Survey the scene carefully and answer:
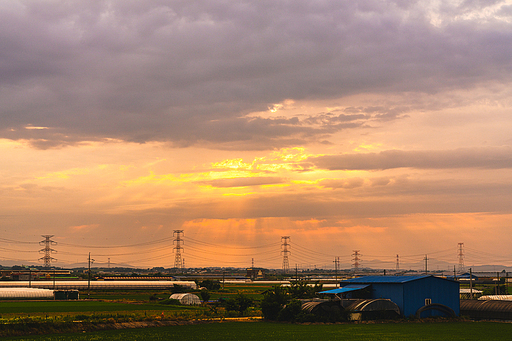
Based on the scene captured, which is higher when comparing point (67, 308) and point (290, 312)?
point (290, 312)

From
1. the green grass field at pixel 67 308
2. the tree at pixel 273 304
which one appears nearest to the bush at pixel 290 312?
the tree at pixel 273 304

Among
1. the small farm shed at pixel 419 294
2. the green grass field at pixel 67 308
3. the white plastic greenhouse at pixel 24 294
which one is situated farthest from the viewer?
the white plastic greenhouse at pixel 24 294

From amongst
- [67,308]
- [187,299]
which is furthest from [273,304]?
[187,299]

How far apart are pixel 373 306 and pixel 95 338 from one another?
3733cm

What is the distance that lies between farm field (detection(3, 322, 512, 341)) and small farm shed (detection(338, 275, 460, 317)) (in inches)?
199

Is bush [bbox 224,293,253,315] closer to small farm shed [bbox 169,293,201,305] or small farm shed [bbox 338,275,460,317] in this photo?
small farm shed [bbox 338,275,460,317]

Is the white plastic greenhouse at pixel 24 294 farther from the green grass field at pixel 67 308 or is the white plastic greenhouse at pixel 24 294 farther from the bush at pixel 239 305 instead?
the bush at pixel 239 305

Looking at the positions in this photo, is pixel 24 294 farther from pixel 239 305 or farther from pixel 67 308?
pixel 239 305

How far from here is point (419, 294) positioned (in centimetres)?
7106

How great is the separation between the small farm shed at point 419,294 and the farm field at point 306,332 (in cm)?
506

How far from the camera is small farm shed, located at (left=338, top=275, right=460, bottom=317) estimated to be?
70.2m

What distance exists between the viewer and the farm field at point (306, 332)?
4919 centimetres

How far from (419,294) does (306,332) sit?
24223 millimetres

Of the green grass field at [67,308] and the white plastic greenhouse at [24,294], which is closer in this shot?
the green grass field at [67,308]
